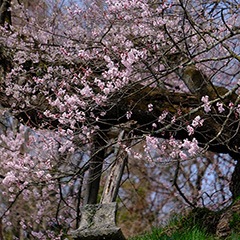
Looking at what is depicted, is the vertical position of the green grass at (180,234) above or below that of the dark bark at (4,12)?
below

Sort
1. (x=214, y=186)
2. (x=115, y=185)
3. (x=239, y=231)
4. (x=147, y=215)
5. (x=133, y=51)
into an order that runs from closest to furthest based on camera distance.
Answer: (x=133, y=51), (x=239, y=231), (x=115, y=185), (x=214, y=186), (x=147, y=215)

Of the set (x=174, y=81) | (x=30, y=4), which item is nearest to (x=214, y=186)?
(x=174, y=81)

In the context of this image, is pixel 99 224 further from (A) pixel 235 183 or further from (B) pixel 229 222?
(A) pixel 235 183

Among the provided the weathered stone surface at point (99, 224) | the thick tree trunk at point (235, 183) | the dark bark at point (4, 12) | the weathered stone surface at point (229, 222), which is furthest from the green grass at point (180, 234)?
the dark bark at point (4, 12)

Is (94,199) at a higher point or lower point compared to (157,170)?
lower

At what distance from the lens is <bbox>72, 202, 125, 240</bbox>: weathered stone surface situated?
347 cm

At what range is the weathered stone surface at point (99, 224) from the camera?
3.47 meters

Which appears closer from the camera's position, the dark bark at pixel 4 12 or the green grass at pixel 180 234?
the green grass at pixel 180 234

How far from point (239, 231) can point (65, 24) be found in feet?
16.9

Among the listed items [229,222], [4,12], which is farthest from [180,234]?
[4,12]

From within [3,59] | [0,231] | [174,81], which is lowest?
[0,231]

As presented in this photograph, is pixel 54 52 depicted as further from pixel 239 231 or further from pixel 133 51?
pixel 239 231

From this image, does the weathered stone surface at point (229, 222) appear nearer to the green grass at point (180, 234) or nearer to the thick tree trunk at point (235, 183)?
the green grass at point (180, 234)

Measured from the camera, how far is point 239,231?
3998 millimetres
